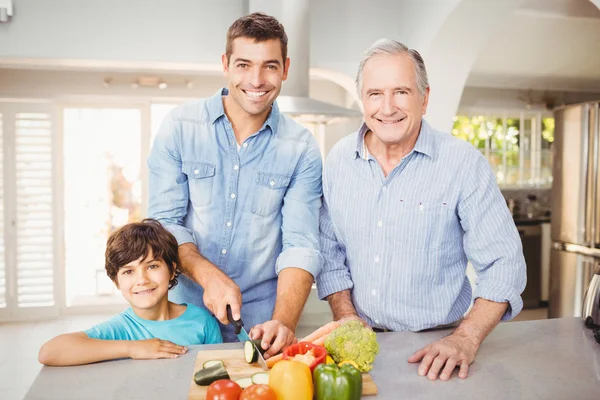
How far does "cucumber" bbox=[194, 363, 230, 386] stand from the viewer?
116 centimetres

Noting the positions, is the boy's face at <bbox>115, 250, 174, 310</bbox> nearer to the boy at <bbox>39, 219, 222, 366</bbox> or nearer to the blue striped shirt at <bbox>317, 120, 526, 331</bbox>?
the boy at <bbox>39, 219, 222, 366</bbox>

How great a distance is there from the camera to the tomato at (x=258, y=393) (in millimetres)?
1026

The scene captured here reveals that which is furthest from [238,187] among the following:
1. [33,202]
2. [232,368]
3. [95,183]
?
[95,183]

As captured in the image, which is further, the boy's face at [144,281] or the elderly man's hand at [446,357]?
the boy's face at [144,281]

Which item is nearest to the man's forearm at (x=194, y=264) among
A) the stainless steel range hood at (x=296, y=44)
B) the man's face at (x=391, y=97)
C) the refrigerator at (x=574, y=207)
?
the man's face at (x=391, y=97)

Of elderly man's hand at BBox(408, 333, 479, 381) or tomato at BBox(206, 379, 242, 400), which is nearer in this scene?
tomato at BBox(206, 379, 242, 400)

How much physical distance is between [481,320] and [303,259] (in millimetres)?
516

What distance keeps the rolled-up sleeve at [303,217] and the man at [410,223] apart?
6cm

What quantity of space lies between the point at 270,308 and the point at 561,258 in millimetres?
3826

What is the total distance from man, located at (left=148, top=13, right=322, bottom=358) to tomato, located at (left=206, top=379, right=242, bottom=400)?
0.62 meters

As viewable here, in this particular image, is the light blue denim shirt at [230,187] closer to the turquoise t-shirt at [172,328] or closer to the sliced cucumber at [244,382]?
the turquoise t-shirt at [172,328]

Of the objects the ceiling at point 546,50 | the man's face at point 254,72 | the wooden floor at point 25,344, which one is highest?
the ceiling at point 546,50

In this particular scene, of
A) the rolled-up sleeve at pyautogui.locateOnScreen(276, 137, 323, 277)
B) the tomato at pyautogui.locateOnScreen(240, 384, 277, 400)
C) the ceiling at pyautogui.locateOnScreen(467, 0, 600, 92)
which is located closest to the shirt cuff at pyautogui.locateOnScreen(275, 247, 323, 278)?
the rolled-up sleeve at pyautogui.locateOnScreen(276, 137, 323, 277)

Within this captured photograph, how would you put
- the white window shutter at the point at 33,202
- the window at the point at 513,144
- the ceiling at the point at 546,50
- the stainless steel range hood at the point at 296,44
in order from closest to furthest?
the stainless steel range hood at the point at 296,44
the ceiling at the point at 546,50
the white window shutter at the point at 33,202
the window at the point at 513,144
